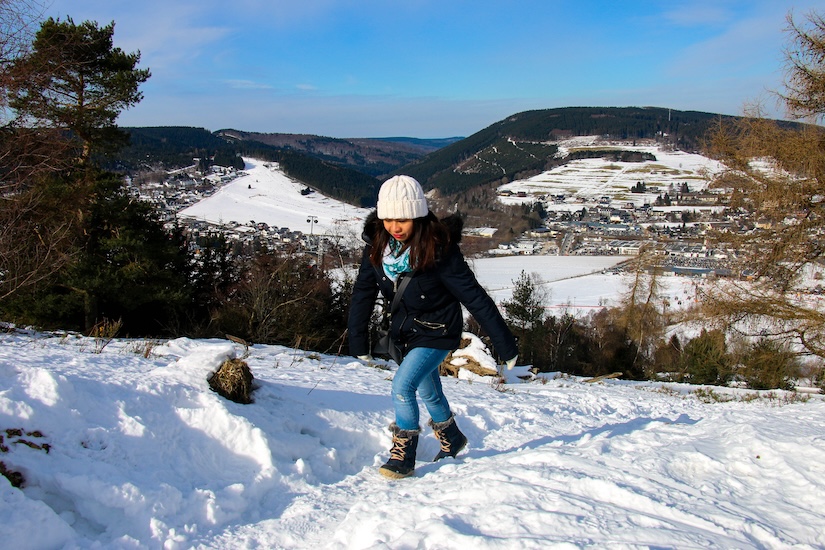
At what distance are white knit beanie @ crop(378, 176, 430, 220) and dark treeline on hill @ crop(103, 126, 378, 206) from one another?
107275 mm

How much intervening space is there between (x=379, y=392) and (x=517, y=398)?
179 centimetres

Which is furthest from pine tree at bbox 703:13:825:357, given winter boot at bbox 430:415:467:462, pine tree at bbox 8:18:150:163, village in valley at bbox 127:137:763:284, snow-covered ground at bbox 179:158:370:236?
snow-covered ground at bbox 179:158:370:236

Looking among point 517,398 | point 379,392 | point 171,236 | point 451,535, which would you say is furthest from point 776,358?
point 171,236

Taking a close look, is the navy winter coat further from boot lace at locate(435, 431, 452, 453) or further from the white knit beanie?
boot lace at locate(435, 431, 452, 453)

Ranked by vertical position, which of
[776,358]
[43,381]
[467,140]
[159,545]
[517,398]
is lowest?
[776,358]

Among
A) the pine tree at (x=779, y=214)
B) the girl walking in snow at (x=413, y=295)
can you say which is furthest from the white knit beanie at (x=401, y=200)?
the pine tree at (x=779, y=214)

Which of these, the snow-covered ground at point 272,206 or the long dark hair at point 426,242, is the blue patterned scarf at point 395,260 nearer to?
the long dark hair at point 426,242

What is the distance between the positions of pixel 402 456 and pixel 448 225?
1.55m

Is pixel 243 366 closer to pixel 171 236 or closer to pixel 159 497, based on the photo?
pixel 159 497

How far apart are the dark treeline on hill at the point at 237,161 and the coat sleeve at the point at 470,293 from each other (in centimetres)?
10730

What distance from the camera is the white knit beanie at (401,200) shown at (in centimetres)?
316

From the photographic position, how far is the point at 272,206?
103 meters

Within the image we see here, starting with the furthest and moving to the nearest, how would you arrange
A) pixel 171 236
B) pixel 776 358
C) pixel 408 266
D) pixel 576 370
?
pixel 576 370 → pixel 171 236 → pixel 776 358 → pixel 408 266

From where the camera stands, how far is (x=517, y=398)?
6.12 metres
